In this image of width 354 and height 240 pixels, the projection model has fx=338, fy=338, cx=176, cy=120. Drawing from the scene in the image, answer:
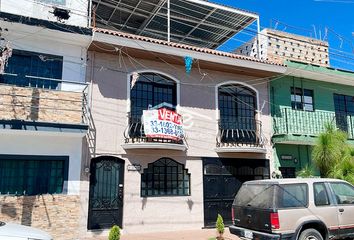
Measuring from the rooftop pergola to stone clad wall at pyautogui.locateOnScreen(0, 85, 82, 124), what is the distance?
6.36 meters

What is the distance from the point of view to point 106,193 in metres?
11.7

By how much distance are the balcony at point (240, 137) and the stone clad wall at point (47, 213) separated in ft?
20.0

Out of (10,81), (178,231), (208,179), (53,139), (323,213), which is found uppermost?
(10,81)

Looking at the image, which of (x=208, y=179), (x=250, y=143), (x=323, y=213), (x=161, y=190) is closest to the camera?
(x=323, y=213)

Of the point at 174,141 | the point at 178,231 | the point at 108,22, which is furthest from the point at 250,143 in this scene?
the point at 108,22

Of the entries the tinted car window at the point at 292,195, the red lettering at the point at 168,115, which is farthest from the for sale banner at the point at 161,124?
the tinted car window at the point at 292,195

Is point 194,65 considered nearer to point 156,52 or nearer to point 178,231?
point 156,52

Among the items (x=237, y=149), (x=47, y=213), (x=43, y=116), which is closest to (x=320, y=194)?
→ (x=237, y=149)

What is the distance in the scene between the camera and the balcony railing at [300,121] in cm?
1521

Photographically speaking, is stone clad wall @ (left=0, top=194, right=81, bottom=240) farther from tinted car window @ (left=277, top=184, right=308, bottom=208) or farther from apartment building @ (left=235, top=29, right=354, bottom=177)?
apartment building @ (left=235, top=29, right=354, bottom=177)

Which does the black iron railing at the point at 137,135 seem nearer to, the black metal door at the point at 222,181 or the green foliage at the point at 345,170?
the black metal door at the point at 222,181

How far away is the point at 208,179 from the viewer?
535 inches

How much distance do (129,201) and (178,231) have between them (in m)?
2.17

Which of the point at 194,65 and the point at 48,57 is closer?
the point at 48,57
